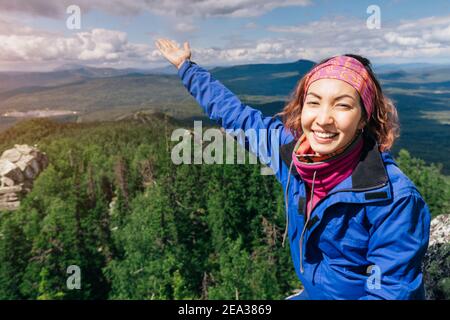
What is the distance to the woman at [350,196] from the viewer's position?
2.77 metres

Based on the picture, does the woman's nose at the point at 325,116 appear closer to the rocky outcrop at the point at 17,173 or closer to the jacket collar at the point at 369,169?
the jacket collar at the point at 369,169

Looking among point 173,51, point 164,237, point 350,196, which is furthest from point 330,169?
point 164,237

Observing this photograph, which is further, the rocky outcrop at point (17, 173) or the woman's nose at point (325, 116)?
the rocky outcrop at point (17, 173)

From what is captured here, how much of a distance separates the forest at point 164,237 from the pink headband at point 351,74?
33.1 metres

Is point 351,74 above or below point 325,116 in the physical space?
above

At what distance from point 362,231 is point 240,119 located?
1.73 metres

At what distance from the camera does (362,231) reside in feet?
9.73

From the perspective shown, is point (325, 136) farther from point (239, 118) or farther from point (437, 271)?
point (437, 271)

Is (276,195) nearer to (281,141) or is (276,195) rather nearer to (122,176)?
(122,176)

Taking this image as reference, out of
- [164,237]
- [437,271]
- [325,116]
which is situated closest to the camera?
[325,116]

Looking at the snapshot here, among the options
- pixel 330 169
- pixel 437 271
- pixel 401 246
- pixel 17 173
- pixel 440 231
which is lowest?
pixel 17 173

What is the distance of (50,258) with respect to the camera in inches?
1543

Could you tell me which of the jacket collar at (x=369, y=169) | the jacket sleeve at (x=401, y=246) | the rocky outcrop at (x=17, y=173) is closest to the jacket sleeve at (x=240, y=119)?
the jacket collar at (x=369, y=169)
